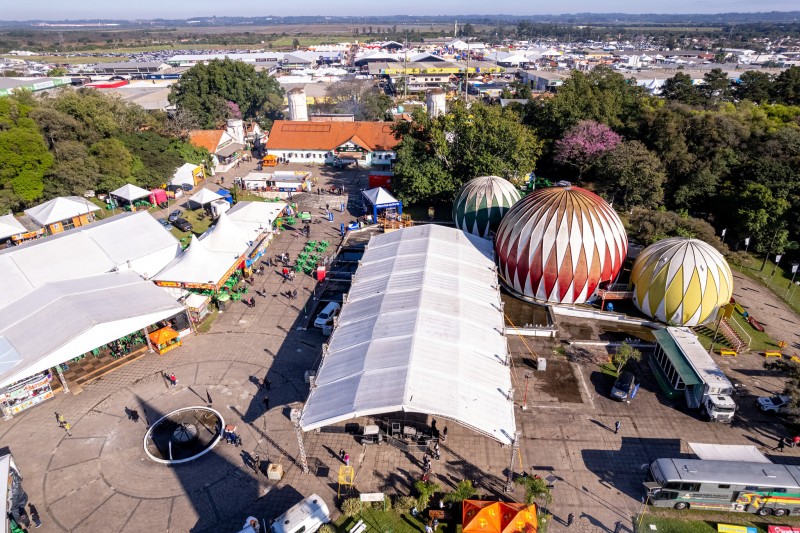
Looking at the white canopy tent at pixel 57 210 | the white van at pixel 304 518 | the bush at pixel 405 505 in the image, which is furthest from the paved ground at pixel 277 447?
the white canopy tent at pixel 57 210

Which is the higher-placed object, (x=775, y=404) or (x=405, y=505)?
(x=775, y=404)

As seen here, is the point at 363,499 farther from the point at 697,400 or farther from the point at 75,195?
the point at 75,195

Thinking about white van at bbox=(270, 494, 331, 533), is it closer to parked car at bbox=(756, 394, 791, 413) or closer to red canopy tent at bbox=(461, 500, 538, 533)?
red canopy tent at bbox=(461, 500, 538, 533)

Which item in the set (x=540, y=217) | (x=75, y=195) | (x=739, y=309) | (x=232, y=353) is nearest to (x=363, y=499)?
(x=232, y=353)

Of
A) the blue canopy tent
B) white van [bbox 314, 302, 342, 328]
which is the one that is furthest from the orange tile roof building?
white van [bbox 314, 302, 342, 328]

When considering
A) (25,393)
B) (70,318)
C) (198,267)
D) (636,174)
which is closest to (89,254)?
(198,267)

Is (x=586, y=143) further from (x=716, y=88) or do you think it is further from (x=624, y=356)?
(x=716, y=88)
